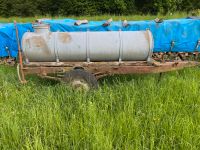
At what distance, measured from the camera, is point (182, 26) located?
12.3m

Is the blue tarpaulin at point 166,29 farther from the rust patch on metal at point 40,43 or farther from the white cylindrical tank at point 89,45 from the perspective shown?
the rust patch on metal at point 40,43

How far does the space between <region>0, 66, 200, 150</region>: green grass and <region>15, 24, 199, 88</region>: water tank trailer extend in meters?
0.71

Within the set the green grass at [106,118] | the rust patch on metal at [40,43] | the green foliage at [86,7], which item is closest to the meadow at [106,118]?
the green grass at [106,118]

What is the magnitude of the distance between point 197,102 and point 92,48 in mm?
3000

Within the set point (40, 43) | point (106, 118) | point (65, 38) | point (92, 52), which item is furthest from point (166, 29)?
point (106, 118)

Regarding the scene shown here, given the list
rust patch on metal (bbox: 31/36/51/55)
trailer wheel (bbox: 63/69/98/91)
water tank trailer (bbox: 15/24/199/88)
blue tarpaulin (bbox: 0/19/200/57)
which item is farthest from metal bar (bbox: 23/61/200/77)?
blue tarpaulin (bbox: 0/19/200/57)

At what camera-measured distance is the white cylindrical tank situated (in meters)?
8.18

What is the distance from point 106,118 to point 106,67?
257cm

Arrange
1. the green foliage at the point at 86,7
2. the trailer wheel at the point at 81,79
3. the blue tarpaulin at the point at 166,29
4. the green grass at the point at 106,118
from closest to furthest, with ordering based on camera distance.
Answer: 1. the green grass at the point at 106,118
2. the trailer wheel at the point at 81,79
3. the blue tarpaulin at the point at 166,29
4. the green foliage at the point at 86,7

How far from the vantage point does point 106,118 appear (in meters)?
5.79

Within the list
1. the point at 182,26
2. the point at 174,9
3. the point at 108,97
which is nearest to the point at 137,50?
the point at 108,97

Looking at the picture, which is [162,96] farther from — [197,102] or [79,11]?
[79,11]

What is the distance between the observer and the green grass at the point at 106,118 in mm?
5172

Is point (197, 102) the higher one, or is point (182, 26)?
point (182, 26)
